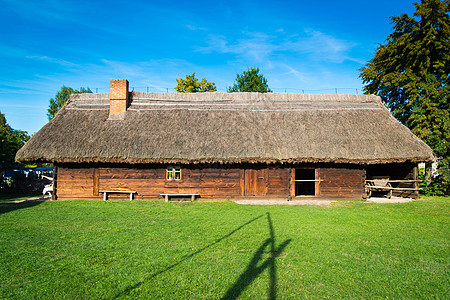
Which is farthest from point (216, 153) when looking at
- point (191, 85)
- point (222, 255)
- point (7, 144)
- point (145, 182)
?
point (191, 85)

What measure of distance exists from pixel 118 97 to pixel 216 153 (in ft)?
24.9

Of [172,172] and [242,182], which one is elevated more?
[172,172]

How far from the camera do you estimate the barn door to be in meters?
15.8

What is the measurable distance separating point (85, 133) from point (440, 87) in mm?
24077

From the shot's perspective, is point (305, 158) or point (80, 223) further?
point (305, 158)

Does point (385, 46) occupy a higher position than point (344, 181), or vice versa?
point (385, 46)

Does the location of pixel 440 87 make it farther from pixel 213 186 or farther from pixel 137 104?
pixel 137 104

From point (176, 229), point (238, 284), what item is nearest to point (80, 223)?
point (176, 229)

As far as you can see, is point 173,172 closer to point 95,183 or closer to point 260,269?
point 95,183

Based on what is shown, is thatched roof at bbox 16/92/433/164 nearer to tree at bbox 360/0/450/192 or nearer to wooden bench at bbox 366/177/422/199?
wooden bench at bbox 366/177/422/199

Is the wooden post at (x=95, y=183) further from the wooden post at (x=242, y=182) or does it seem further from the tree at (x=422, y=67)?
the tree at (x=422, y=67)

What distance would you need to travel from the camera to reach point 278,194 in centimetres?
1590

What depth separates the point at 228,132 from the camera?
16.2 m

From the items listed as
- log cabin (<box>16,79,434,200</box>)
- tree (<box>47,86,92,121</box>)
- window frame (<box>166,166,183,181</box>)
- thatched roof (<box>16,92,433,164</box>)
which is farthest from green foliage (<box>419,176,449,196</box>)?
tree (<box>47,86,92,121</box>)
